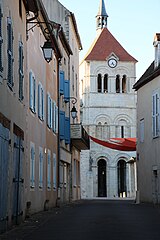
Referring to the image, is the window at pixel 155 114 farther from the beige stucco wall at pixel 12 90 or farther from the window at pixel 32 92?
the beige stucco wall at pixel 12 90

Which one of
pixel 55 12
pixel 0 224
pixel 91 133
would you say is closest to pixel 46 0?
pixel 55 12

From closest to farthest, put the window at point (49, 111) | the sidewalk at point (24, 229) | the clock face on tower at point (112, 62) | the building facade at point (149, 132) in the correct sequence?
the sidewalk at point (24, 229), the window at point (49, 111), the building facade at point (149, 132), the clock face on tower at point (112, 62)

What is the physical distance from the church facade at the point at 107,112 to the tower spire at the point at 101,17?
27.6ft

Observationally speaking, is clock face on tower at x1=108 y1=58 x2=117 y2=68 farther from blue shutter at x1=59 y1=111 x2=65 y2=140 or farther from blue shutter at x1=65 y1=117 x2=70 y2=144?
blue shutter at x1=59 y1=111 x2=65 y2=140

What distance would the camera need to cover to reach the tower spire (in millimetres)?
95938

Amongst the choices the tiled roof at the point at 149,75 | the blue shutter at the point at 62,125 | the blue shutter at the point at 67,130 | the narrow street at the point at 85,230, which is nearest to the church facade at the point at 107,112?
the blue shutter at the point at 67,130

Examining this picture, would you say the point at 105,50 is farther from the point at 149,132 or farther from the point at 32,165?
the point at 32,165

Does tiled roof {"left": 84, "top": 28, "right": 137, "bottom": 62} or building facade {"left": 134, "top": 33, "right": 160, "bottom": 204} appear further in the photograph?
tiled roof {"left": 84, "top": 28, "right": 137, "bottom": 62}

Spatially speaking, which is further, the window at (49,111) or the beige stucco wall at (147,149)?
the beige stucco wall at (147,149)

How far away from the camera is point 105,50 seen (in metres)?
86.6

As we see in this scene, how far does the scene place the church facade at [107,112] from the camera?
3162 inches

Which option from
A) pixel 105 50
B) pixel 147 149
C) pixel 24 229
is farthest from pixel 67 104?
pixel 105 50

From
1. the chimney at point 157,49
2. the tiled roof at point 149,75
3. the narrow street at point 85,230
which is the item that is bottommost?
the narrow street at point 85,230

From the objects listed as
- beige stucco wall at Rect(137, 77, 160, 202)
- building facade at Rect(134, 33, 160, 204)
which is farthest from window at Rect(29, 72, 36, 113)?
beige stucco wall at Rect(137, 77, 160, 202)
